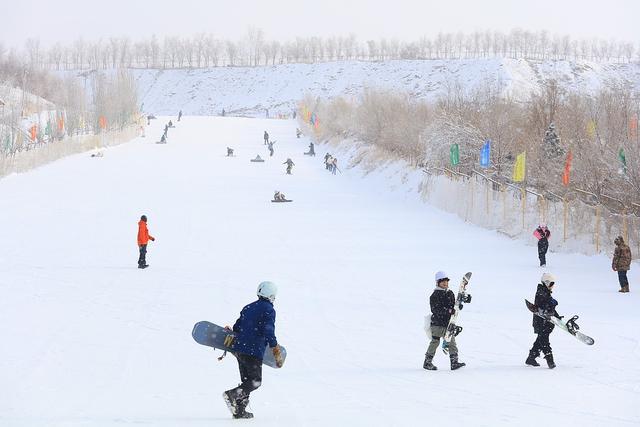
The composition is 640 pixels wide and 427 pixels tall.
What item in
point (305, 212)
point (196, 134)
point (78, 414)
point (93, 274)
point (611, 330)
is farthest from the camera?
point (196, 134)

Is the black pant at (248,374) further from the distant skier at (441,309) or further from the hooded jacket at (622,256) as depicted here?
the hooded jacket at (622,256)

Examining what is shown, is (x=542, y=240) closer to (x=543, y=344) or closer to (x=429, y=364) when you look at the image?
(x=543, y=344)

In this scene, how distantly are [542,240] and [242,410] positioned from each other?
13970 mm

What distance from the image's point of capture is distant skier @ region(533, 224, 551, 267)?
21531mm

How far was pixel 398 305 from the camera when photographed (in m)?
16.8

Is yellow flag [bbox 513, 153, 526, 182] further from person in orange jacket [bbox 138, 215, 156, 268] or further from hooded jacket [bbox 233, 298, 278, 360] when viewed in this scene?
hooded jacket [bbox 233, 298, 278, 360]

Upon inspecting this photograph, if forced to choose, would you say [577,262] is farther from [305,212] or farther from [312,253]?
[305,212]

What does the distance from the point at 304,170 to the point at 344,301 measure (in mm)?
36525

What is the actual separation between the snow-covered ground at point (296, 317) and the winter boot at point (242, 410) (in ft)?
0.57

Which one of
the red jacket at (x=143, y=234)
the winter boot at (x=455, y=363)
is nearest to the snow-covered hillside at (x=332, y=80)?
the red jacket at (x=143, y=234)

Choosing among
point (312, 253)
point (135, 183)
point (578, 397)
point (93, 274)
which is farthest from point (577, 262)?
point (135, 183)

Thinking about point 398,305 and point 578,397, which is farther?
point 398,305

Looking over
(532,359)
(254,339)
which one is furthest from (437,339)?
(254,339)

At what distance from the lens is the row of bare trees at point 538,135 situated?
2592 cm
